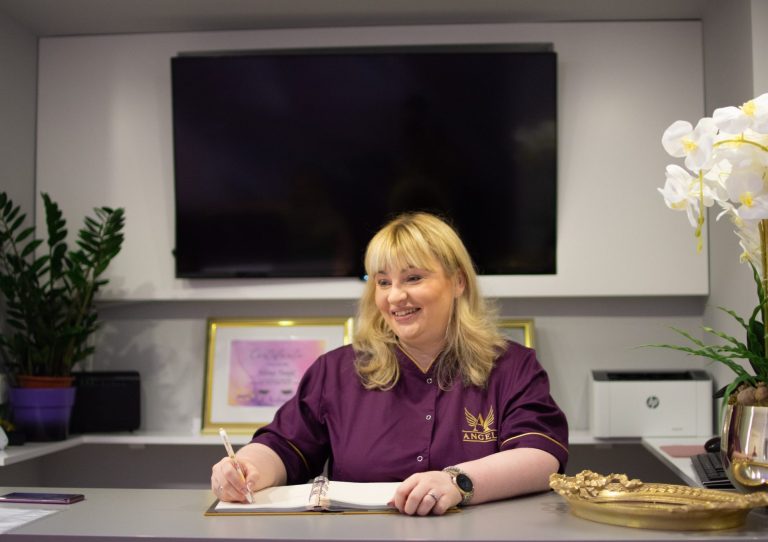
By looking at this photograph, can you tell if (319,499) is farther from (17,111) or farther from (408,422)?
(17,111)

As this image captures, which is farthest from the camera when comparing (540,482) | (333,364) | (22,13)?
(22,13)

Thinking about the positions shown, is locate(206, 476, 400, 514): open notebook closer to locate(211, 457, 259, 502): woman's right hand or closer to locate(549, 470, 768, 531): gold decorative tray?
locate(211, 457, 259, 502): woman's right hand

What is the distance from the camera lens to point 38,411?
324 cm

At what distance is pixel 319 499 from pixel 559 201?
6.96 ft

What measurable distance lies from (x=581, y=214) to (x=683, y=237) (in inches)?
16.1

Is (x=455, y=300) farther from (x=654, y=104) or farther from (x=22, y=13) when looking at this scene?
(x=22, y=13)

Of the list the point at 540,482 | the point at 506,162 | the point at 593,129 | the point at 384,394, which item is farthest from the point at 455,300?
the point at 593,129

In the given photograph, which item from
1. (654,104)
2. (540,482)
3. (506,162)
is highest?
(654,104)

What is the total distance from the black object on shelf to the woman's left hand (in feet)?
6.89

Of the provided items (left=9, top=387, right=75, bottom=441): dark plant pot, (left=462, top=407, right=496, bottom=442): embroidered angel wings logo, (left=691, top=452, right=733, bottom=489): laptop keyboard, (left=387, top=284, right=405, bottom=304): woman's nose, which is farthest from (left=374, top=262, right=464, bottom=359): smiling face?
(left=9, top=387, right=75, bottom=441): dark plant pot

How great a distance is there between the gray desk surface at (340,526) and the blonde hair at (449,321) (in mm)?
528

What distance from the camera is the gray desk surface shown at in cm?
147

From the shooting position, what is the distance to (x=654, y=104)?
11.5 ft

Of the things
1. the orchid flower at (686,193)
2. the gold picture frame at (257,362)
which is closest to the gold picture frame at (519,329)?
the gold picture frame at (257,362)
